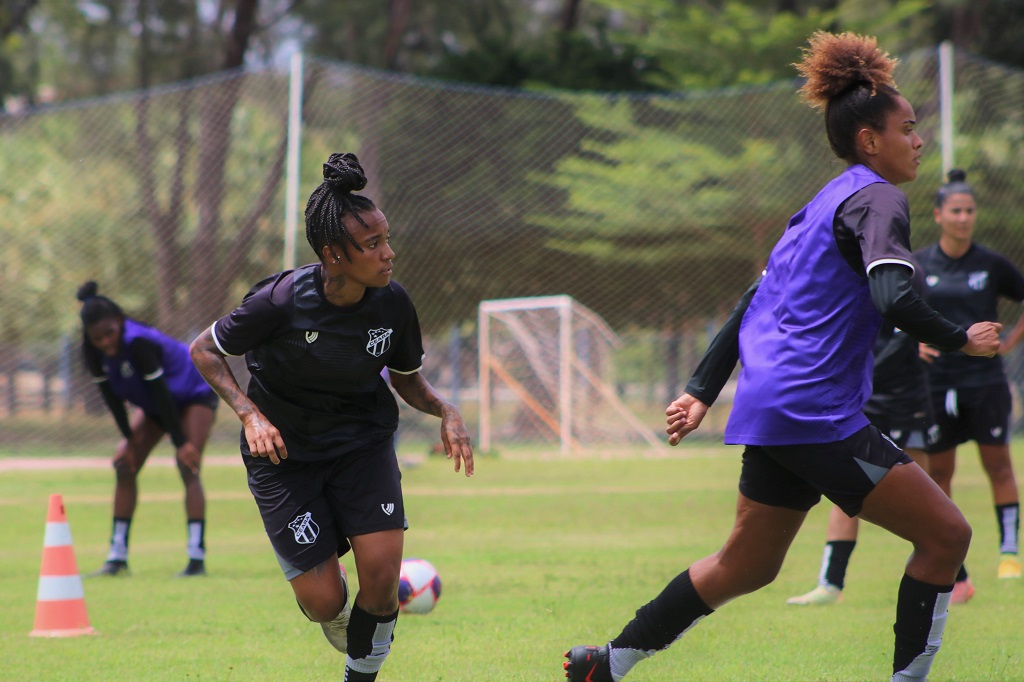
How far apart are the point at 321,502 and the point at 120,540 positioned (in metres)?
4.42

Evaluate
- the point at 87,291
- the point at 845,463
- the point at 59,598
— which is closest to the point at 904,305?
the point at 845,463

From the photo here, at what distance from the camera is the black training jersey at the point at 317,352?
15.3 ft

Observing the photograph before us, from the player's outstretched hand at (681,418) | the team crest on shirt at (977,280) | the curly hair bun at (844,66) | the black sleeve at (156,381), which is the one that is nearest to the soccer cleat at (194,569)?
the black sleeve at (156,381)

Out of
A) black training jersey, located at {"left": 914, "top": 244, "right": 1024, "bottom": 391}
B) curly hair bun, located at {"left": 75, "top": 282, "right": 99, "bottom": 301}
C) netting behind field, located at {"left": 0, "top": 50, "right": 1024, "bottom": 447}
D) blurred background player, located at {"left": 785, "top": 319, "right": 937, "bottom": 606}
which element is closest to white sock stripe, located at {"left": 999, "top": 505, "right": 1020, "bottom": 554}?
black training jersey, located at {"left": 914, "top": 244, "right": 1024, "bottom": 391}

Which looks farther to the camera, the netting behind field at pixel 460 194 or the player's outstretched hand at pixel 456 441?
the netting behind field at pixel 460 194

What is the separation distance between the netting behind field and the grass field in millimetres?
7937

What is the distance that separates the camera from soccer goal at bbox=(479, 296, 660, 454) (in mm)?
21703

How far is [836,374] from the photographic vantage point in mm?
4070

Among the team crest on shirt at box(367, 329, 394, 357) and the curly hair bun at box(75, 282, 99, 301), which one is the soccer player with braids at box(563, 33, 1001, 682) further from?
the curly hair bun at box(75, 282, 99, 301)

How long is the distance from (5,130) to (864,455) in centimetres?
2048

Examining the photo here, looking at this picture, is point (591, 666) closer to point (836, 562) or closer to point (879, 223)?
point (879, 223)

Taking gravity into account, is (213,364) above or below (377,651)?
above

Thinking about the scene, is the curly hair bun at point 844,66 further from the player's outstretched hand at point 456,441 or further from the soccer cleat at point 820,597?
the soccer cleat at point 820,597

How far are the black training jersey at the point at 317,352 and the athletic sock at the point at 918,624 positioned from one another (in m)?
2.01
